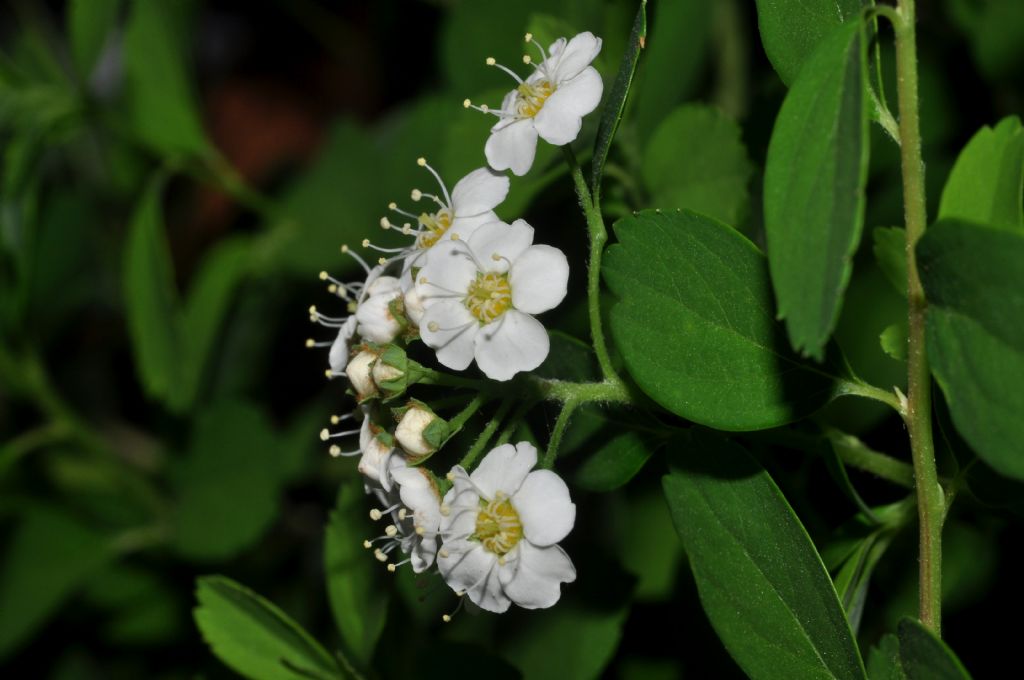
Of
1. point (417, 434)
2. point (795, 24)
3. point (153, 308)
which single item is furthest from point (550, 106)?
point (153, 308)

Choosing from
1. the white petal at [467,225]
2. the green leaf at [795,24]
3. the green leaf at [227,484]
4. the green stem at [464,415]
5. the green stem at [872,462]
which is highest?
the green leaf at [795,24]

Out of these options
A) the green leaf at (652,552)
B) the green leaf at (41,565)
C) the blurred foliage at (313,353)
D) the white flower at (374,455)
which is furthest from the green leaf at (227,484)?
the white flower at (374,455)

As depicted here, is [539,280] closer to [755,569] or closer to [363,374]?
[363,374]

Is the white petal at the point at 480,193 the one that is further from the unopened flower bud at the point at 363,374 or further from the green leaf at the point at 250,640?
the green leaf at the point at 250,640

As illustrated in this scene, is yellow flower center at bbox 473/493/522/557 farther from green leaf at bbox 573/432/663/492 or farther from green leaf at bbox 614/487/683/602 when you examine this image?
green leaf at bbox 614/487/683/602

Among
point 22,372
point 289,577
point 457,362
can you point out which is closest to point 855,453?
point 457,362

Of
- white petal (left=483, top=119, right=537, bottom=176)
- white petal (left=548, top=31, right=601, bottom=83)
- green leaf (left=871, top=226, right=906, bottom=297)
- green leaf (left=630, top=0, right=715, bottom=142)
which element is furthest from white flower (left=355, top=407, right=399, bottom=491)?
green leaf (left=630, top=0, right=715, bottom=142)

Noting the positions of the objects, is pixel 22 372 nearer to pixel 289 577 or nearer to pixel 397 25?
pixel 289 577
